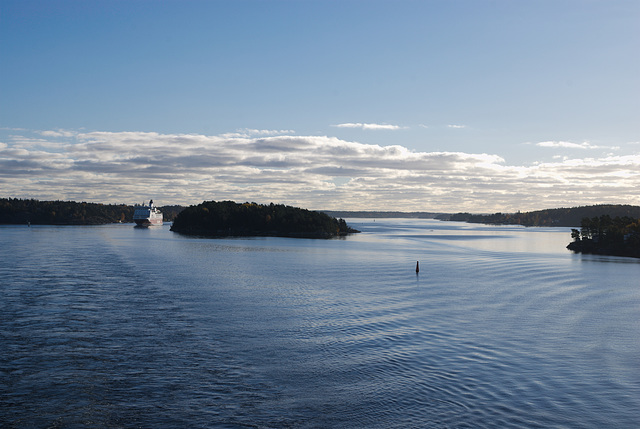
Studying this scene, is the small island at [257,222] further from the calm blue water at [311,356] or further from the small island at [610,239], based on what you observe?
the calm blue water at [311,356]

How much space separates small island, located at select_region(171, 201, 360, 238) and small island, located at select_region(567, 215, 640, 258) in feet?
247

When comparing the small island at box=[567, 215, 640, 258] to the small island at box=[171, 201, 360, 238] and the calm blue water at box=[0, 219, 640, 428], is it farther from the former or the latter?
the calm blue water at box=[0, 219, 640, 428]

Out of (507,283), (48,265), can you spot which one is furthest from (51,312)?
(507,283)

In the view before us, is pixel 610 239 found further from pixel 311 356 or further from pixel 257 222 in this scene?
pixel 311 356

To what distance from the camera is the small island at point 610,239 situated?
4205 inches

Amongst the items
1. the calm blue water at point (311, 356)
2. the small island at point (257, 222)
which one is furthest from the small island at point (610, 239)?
the calm blue water at point (311, 356)

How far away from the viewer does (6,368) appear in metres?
17.2

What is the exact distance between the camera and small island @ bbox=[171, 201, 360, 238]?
168875 millimetres

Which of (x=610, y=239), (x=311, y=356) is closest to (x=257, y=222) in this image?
(x=610, y=239)

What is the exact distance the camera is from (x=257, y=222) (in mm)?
179625

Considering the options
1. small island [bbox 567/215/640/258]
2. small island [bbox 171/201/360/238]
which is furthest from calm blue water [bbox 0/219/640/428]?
small island [bbox 171/201/360/238]

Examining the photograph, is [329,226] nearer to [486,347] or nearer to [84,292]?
[84,292]

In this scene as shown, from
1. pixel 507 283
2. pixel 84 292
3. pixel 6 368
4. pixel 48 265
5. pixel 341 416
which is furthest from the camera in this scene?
pixel 48 265

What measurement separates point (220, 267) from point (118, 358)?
37786mm
